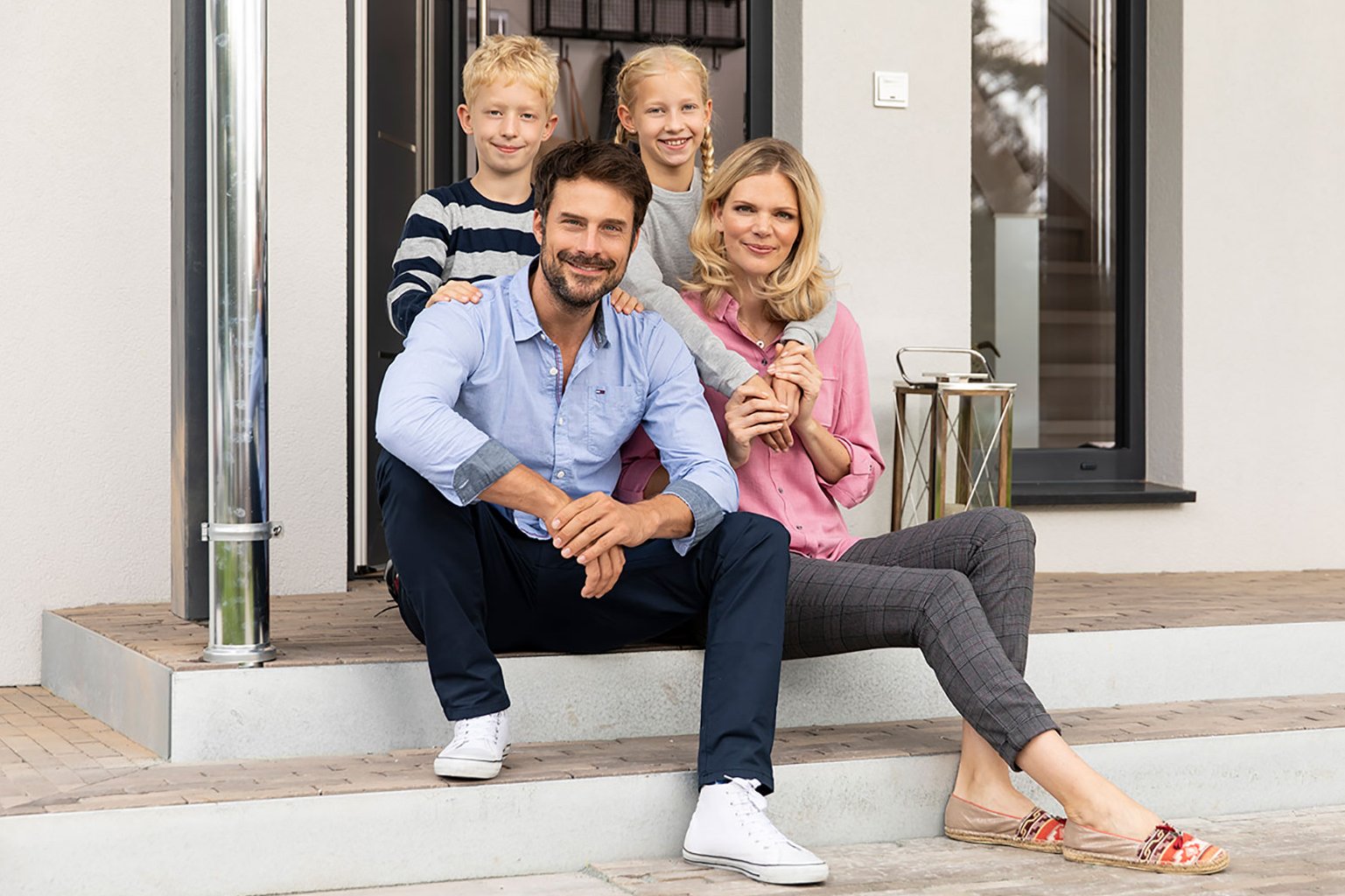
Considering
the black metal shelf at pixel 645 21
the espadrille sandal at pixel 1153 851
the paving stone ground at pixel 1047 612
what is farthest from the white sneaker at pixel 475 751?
the black metal shelf at pixel 645 21

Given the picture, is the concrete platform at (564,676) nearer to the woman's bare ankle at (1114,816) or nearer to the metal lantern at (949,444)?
the metal lantern at (949,444)

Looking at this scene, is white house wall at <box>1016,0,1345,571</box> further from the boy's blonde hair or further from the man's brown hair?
the man's brown hair

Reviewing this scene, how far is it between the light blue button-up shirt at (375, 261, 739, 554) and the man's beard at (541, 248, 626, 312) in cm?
7

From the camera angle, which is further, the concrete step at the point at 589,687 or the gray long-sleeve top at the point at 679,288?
the gray long-sleeve top at the point at 679,288

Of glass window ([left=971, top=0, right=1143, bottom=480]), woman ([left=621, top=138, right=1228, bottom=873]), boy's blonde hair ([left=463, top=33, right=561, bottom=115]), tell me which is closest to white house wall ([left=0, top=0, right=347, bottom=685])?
boy's blonde hair ([left=463, top=33, right=561, bottom=115])

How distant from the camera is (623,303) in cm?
243

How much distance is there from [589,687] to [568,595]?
0.67ft

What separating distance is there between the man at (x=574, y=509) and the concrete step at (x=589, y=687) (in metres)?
0.09

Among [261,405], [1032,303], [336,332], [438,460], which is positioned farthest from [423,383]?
[1032,303]

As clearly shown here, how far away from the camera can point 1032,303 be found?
4.38 m

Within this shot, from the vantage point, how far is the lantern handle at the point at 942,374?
3.52 meters

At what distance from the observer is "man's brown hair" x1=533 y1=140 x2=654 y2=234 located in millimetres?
2264

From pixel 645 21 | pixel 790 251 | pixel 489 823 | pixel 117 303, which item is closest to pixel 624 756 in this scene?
pixel 489 823

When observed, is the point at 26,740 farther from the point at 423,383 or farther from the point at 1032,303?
the point at 1032,303
